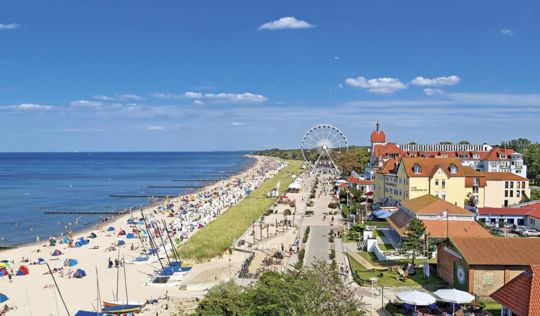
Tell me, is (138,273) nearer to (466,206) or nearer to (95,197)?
(466,206)

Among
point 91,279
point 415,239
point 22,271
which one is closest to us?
point 415,239

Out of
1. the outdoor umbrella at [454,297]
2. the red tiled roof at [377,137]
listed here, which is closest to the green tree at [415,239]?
the outdoor umbrella at [454,297]

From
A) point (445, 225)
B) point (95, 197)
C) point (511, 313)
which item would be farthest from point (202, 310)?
point (95, 197)

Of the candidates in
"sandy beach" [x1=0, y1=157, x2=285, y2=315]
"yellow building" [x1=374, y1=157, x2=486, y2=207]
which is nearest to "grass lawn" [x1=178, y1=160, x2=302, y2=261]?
"sandy beach" [x1=0, y1=157, x2=285, y2=315]

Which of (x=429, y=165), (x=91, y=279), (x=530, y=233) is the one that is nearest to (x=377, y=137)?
(x=429, y=165)

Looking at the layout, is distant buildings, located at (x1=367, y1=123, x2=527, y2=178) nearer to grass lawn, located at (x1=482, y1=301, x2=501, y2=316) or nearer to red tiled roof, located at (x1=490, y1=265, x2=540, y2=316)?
grass lawn, located at (x1=482, y1=301, x2=501, y2=316)

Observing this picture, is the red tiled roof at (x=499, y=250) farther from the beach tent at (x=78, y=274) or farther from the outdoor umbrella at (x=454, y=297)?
the beach tent at (x=78, y=274)

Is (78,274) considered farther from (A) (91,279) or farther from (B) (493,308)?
(B) (493,308)
